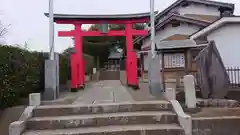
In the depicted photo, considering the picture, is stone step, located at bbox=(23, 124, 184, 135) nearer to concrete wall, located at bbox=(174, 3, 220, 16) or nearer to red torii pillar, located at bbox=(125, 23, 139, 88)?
red torii pillar, located at bbox=(125, 23, 139, 88)

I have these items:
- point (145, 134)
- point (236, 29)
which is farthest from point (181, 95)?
point (236, 29)

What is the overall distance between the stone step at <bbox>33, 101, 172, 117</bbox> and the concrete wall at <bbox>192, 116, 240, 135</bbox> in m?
1.04

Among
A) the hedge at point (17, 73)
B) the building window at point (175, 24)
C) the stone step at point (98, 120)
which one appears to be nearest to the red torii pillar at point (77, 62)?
the hedge at point (17, 73)

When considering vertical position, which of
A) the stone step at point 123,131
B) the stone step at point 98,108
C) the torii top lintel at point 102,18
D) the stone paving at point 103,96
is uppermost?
the torii top lintel at point 102,18

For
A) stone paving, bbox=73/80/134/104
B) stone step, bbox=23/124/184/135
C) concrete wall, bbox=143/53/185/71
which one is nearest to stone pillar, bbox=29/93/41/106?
stone step, bbox=23/124/184/135

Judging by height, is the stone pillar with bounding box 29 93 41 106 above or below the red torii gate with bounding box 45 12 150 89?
below

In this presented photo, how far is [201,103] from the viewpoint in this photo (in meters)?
7.59

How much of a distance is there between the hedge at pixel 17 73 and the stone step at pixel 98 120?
1.23 meters

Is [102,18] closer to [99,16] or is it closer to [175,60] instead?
[99,16]

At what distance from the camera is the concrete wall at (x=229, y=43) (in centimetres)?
1560

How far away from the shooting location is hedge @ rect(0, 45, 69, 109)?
261 inches

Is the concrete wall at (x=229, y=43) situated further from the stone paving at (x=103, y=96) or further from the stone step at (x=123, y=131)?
the stone step at (x=123, y=131)

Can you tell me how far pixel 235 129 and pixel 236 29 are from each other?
38.6ft

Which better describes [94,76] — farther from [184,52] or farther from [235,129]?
[235,129]
